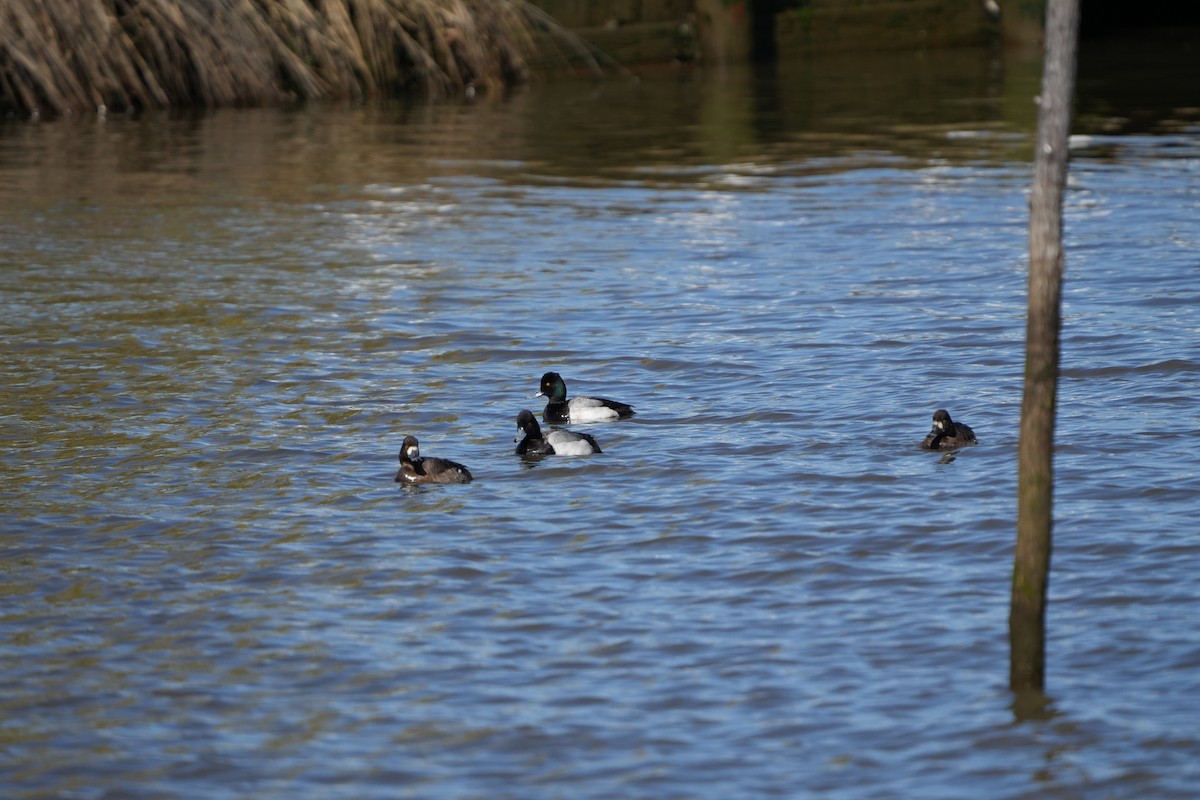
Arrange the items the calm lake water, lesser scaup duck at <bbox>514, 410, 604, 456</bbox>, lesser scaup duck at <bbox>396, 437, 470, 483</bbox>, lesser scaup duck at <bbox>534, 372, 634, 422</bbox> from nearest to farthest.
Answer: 1. the calm lake water
2. lesser scaup duck at <bbox>396, 437, 470, 483</bbox>
3. lesser scaup duck at <bbox>514, 410, 604, 456</bbox>
4. lesser scaup duck at <bbox>534, 372, 634, 422</bbox>

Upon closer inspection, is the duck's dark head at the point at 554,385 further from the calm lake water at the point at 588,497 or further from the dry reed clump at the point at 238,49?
the dry reed clump at the point at 238,49

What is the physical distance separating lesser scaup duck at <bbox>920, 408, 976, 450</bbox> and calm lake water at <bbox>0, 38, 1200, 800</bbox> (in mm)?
77

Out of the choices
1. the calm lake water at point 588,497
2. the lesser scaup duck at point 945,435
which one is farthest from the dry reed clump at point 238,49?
the lesser scaup duck at point 945,435

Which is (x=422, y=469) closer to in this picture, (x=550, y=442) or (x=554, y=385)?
(x=550, y=442)

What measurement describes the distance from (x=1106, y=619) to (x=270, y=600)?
3513mm

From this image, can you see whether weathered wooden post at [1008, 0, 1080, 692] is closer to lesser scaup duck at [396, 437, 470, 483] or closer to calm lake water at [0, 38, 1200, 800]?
calm lake water at [0, 38, 1200, 800]

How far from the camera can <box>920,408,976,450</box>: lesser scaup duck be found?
926 cm

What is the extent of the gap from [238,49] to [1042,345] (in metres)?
20.3

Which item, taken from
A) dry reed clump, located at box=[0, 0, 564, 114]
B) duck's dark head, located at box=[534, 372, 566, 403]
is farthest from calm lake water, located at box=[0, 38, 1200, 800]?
dry reed clump, located at box=[0, 0, 564, 114]

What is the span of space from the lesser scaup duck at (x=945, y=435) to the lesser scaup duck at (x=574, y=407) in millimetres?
1954

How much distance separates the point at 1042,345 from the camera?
19.5 ft

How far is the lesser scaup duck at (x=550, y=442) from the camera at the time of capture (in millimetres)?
9555

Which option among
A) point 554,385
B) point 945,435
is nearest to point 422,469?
point 554,385

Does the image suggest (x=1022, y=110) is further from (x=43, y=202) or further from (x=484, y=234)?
(x=43, y=202)
